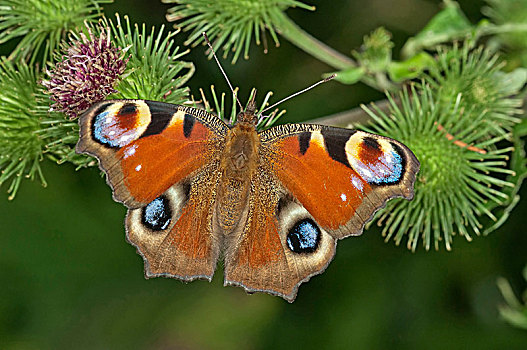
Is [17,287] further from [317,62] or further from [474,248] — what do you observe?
[474,248]

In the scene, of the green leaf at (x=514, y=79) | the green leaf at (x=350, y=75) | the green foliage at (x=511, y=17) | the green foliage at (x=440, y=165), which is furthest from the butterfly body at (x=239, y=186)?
the green foliage at (x=511, y=17)

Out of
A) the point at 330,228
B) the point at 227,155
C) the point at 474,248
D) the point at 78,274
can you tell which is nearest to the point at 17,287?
the point at 78,274

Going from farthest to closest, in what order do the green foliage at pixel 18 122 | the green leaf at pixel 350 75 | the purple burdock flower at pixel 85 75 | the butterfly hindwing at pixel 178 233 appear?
the green leaf at pixel 350 75 < the green foliage at pixel 18 122 < the purple burdock flower at pixel 85 75 < the butterfly hindwing at pixel 178 233

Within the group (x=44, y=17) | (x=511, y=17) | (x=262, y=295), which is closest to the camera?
(x=44, y=17)

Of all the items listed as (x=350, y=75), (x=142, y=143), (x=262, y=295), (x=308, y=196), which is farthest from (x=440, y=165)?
(x=262, y=295)

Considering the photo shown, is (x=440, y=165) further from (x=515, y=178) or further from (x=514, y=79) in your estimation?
(x=514, y=79)

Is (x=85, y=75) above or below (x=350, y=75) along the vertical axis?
above

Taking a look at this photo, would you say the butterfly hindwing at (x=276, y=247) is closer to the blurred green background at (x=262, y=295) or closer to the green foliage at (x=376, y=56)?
the green foliage at (x=376, y=56)
